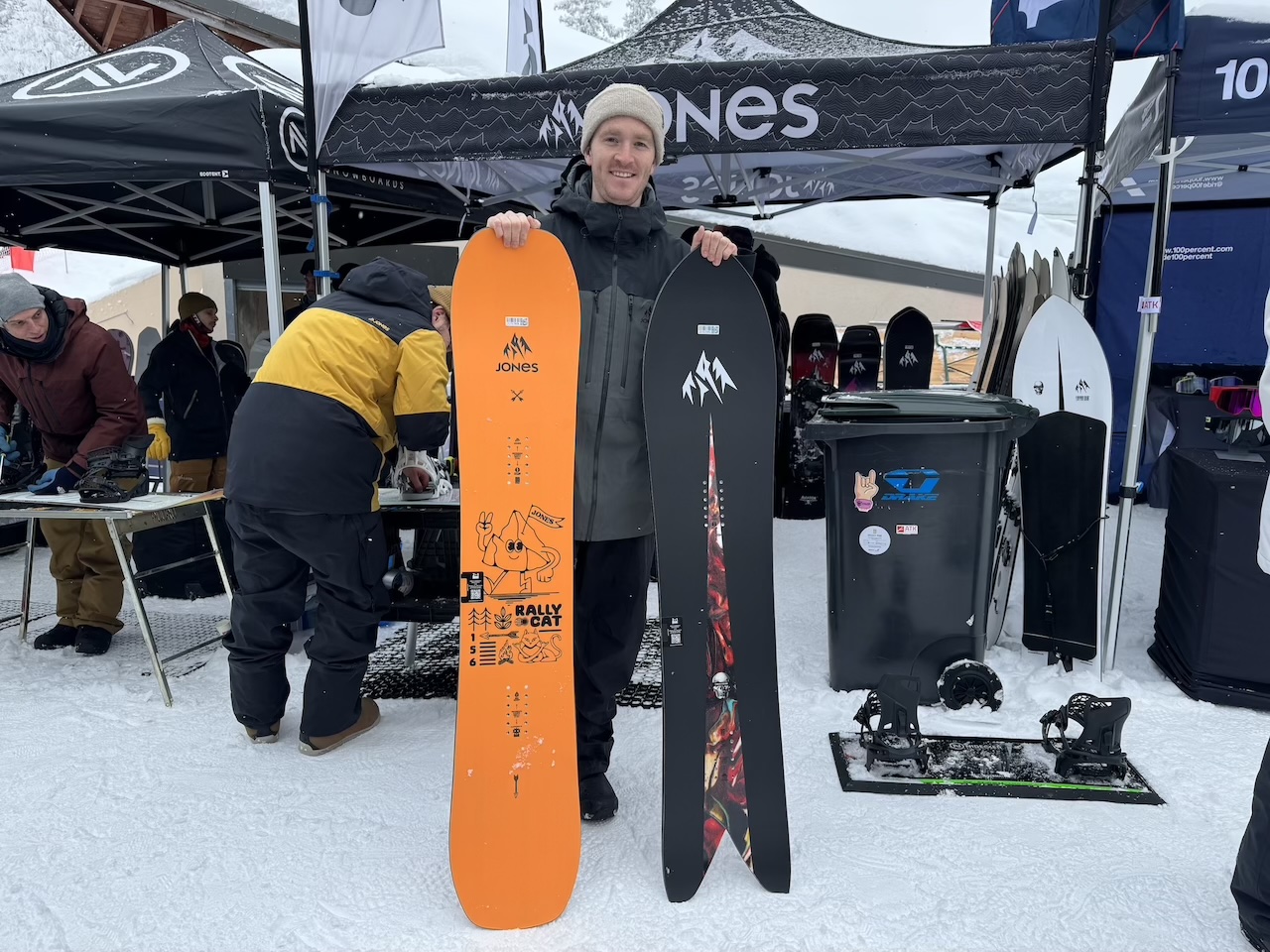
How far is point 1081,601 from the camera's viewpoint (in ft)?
9.53

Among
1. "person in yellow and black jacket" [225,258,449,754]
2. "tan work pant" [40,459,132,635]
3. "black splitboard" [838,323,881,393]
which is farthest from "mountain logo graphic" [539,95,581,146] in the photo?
"black splitboard" [838,323,881,393]

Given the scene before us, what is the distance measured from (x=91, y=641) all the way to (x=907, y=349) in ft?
17.5

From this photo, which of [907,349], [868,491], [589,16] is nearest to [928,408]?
[868,491]

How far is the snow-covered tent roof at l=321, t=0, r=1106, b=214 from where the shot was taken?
8.50ft

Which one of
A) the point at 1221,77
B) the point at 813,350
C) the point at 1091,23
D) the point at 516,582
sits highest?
the point at 1091,23

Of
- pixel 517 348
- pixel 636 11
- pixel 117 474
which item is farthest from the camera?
pixel 636 11

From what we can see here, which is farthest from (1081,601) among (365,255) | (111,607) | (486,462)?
(365,255)

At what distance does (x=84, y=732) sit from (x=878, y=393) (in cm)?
282

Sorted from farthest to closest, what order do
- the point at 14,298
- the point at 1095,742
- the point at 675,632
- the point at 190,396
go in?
the point at 190,396 → the point at 14,298 → the point at 1095,742 → the point at 675,632

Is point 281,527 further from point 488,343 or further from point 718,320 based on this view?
point 718,320

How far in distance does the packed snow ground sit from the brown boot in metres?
0.04

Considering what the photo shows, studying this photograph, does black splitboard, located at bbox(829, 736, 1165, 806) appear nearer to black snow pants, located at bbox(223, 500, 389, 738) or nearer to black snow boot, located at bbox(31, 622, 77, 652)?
black snow pants, located at bbox(223, 500, 389, 738)

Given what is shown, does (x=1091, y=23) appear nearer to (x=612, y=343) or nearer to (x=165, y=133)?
(x=612, y=343)

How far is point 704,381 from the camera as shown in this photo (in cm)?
185
